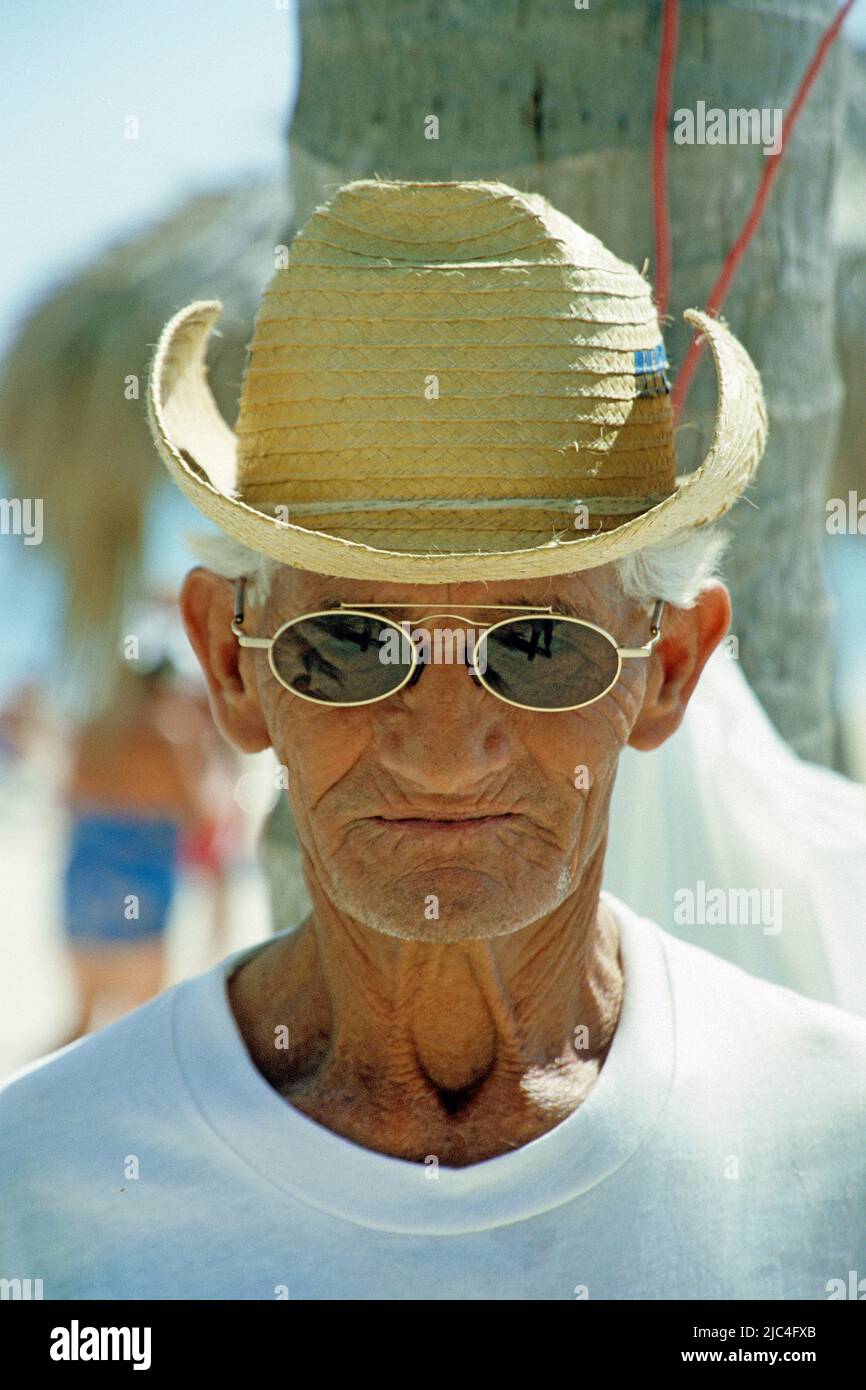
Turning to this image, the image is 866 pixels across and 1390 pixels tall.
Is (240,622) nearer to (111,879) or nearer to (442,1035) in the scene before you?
(442,1035)

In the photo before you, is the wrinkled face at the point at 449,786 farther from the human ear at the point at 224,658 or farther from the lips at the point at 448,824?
the human ear at the point at 224,658

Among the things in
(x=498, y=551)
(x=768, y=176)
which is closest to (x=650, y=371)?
(x=498, y=551)

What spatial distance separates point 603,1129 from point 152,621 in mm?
5497

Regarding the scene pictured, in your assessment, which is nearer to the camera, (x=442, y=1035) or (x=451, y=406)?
(x=451, y=406)

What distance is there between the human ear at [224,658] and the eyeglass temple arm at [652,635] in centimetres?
50

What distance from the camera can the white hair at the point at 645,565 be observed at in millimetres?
1932

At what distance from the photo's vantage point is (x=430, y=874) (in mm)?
1812

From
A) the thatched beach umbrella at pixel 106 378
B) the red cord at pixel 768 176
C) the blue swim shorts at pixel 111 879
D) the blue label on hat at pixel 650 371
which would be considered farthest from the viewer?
the thatched beach umbrella at pixel 106 378

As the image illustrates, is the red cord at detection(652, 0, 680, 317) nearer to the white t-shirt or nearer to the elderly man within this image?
the elderly man

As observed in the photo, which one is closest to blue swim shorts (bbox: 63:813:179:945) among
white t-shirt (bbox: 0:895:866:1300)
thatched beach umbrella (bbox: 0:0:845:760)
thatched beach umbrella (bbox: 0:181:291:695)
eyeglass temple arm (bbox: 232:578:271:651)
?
thatched beach umbrella (bbox: 0:181:291:695)

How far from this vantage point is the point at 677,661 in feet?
6.82

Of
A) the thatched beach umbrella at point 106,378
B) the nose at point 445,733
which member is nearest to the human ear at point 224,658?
the nose at point 445,733

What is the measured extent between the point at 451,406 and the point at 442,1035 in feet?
2.67
